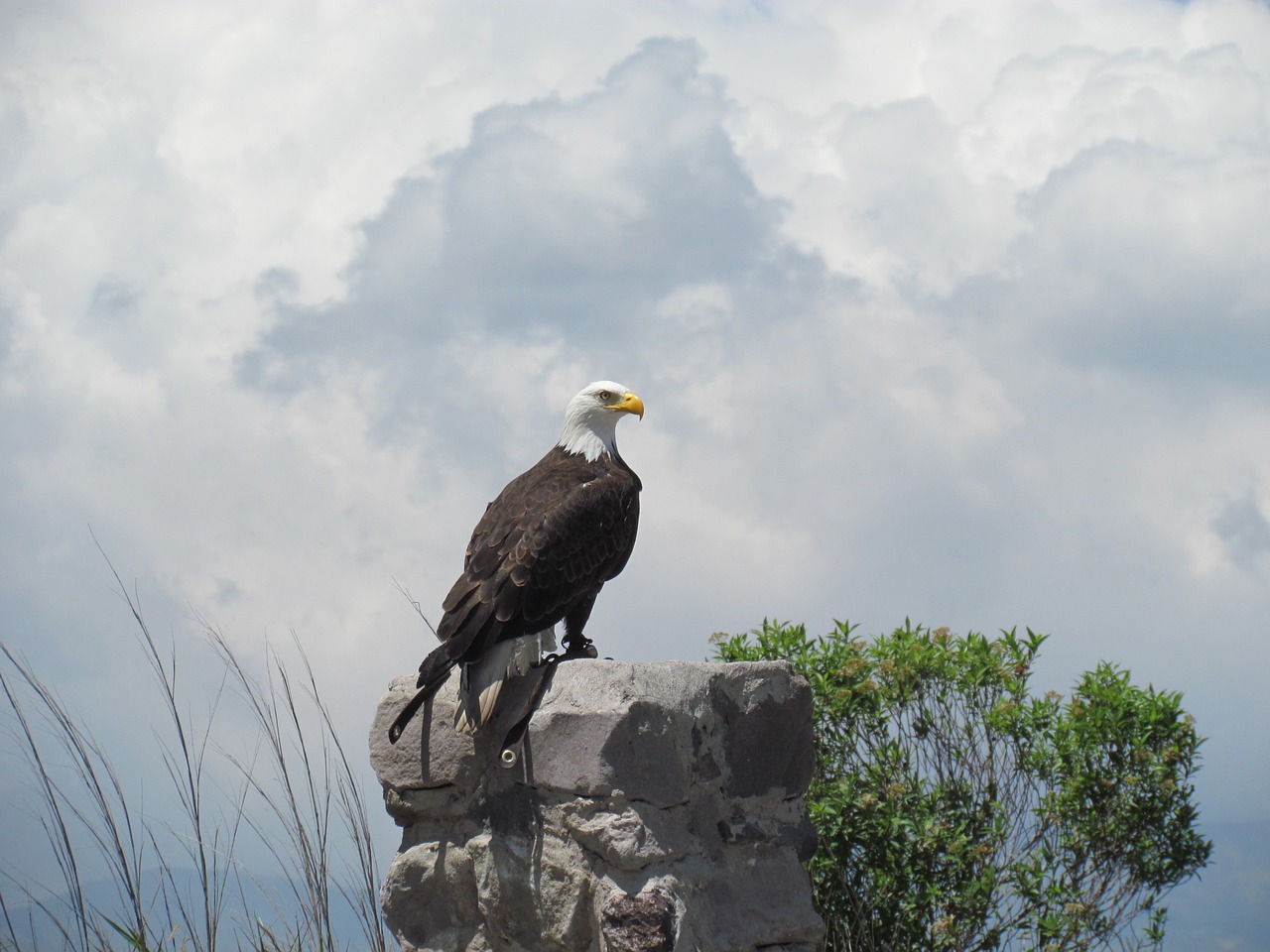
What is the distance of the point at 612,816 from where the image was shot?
3.77 meters

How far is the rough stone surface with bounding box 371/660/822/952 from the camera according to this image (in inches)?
148

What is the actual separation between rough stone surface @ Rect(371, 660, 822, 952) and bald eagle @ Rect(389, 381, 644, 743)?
0.15 m

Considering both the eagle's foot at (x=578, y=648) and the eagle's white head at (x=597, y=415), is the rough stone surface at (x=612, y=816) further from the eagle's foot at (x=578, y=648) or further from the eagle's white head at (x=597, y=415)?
the eagle's white head at (x=597, y=415)

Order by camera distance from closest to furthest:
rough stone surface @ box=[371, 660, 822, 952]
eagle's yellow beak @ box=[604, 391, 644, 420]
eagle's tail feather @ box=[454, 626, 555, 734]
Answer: rough stone surface @ box=[371, 660, 822, 952] < eagle's tail feather @ box=[454, 626, 555, 734] < eagle's yellow beak @ box=[604, 391, 644, 420]

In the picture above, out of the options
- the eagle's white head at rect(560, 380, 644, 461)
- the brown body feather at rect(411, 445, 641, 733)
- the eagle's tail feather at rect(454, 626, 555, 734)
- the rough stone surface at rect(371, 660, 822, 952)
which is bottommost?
the rough stone surface at rect(371, 660, 822, 952)

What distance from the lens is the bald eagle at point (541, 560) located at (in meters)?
4.07

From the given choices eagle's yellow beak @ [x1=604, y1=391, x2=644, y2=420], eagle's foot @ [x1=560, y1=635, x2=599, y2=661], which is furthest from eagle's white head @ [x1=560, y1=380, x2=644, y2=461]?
eagle's foot @ [x1=560, y1=635, x2=599, y2=661]

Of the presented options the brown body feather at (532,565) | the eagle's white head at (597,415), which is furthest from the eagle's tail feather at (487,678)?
the eagle's white head at (597,415)

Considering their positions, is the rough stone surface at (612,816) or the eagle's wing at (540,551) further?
the eagle's wing at (540,551)

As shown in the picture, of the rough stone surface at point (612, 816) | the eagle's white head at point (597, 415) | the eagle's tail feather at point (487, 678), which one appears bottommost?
the rough stone surface at point (612, 816)

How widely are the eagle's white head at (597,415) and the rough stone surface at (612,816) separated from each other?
110cm

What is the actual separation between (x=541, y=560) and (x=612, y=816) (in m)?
0.93

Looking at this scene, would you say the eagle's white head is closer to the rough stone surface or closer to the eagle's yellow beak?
the eagle's yellow beak

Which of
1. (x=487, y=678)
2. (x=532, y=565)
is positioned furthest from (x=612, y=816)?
(x=532, y=565)
